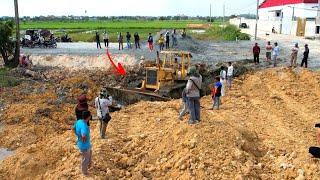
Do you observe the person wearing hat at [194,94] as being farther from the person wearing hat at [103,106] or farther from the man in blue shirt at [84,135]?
the man in blue shirt at [84,135]

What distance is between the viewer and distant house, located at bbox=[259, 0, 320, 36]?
163 ft

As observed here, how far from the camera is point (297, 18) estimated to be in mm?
54250

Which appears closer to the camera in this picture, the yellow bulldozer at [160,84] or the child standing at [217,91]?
the child standing at [217,91]

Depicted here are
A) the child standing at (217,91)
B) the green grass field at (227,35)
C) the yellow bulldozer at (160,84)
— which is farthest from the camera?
the green grass field at (227,35)

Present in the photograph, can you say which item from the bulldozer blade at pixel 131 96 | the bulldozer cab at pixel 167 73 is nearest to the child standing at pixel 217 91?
the bulldozer blade at pixel 131 96

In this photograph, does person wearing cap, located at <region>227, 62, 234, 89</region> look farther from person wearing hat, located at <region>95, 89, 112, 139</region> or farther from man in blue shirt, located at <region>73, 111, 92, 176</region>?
man in blue shirt, located at <region>73, 111, 92, 176</region>

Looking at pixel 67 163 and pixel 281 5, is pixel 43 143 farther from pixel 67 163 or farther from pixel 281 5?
pixel 281 5

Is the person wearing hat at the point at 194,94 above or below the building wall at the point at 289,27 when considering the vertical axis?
below

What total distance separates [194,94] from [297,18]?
46.9m

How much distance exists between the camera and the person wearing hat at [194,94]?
11.1 m

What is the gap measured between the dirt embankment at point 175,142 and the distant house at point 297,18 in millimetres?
34490

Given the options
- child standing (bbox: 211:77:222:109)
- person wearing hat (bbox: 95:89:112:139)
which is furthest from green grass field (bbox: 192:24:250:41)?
person wearing hat (bbox: 95:89:112:139)

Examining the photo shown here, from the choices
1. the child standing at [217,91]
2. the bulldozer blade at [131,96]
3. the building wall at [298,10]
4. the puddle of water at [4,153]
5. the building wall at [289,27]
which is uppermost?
the building wall at [298,10]

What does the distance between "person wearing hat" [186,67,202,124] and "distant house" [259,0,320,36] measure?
4013cm
